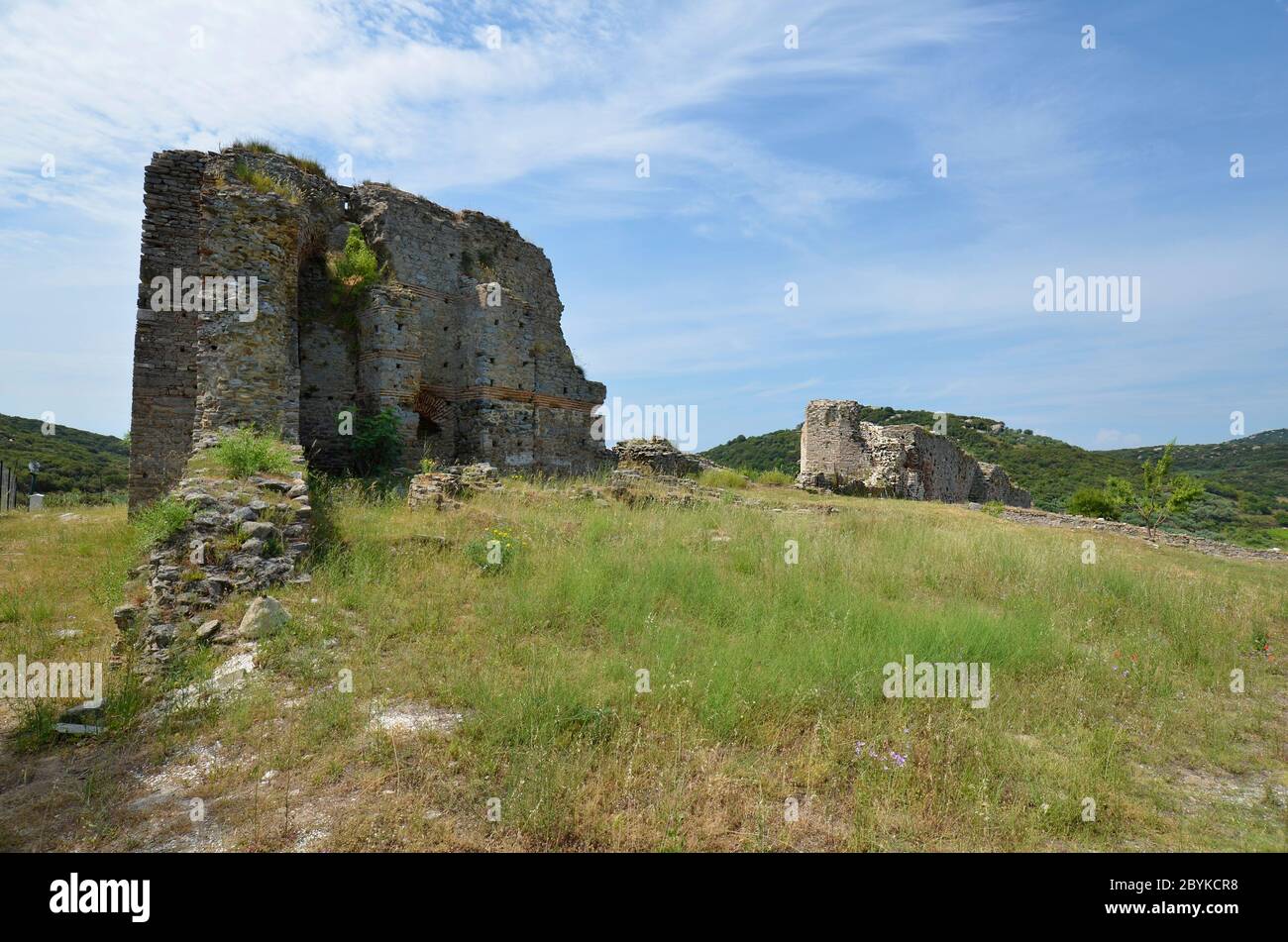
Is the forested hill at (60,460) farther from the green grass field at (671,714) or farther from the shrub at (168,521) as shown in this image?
the green grass field at (671,714)

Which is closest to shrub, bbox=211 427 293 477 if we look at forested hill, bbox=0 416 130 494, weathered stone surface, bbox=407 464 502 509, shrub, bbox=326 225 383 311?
weathered stone surface, bbox=407 464 502 509

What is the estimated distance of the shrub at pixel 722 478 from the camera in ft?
64.1

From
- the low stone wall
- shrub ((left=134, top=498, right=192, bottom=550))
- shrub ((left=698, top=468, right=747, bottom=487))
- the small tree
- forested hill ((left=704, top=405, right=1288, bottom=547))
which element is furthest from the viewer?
forested hill ((left=704, top=405, right=1288, bottom=547))

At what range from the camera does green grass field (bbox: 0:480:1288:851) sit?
3516 millimetres

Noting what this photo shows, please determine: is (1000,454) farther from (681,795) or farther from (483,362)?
(681,795)

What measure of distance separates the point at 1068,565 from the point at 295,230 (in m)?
13.5

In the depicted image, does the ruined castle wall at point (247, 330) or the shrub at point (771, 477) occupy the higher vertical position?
the ruined castle wall at point (247, 330)

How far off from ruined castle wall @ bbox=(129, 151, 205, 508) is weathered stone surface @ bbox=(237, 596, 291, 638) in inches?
294

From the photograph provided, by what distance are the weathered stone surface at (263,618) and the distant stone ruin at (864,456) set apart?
65.0 ft

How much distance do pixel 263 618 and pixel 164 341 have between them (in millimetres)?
8747

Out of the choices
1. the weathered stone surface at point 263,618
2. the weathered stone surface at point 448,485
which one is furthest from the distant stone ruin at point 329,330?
the weathered stone surface at point 263,618

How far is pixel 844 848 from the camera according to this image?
3.39 meters

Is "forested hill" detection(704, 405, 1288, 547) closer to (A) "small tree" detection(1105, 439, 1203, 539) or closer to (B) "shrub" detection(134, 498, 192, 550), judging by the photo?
(A) "small tree" detection(1105, 439, 1203, 539)
